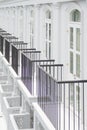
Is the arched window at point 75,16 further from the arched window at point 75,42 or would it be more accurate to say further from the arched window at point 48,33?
the arched window at point 48,33

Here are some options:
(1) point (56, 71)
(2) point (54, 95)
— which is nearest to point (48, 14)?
(1) point (56, 71)

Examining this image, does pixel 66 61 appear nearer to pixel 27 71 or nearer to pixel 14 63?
pixel 27 71

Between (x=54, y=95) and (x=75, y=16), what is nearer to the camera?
(x=54, y=95)

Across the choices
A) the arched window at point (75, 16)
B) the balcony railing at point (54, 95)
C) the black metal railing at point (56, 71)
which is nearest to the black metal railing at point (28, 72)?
the balcony railing at point (54, 95)

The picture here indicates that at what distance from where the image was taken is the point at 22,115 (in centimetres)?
723

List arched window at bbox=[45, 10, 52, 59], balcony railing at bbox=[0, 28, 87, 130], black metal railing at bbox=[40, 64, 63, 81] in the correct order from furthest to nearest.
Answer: arched window at bbox=[45, 10, 52, 59]
black metal railing at bbox=[40, 64, 63, 81]
balcony railing at bbox=[0, 28, 87, 130]

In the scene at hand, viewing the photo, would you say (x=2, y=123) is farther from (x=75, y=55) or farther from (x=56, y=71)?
(x=75, y=55)

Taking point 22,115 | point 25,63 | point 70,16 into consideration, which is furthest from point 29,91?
point 70,16

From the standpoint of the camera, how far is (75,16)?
26.6 ft

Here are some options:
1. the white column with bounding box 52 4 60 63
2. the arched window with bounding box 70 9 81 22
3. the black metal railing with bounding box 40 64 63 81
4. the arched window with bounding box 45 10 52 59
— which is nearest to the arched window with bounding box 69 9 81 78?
the arched window with bounding box 70 9 81 22

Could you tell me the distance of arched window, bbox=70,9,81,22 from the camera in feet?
25.9

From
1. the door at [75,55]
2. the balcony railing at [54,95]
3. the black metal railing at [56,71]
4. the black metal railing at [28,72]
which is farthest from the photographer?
the door at [75,55]

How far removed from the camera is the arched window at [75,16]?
7882 millimetres

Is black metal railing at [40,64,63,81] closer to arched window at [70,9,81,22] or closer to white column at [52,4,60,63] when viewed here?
white column at [52,4,60,63]
